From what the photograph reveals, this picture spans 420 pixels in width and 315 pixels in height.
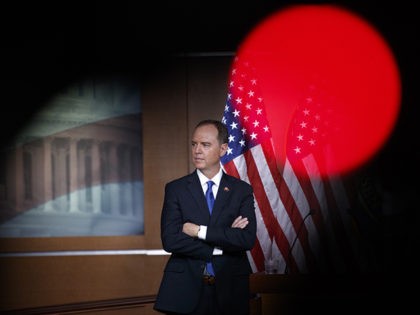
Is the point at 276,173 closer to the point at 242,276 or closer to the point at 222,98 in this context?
the point at 222,98

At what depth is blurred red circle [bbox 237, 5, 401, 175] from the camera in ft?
16.6

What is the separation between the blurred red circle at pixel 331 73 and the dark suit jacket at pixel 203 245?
1985 mm

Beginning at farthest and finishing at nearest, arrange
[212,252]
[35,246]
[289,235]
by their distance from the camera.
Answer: [35,246], [289,235], [212,252]

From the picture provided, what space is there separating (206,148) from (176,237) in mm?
444

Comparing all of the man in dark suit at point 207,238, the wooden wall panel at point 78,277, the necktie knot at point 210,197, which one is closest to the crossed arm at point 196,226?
the man in dark suit at point 207,238

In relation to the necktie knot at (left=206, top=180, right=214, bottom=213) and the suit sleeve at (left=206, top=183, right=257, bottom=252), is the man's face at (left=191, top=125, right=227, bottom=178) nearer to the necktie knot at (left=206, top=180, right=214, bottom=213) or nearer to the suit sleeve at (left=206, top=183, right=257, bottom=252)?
the necktie knot at (left=206, top=180, right=214, bottom=213)

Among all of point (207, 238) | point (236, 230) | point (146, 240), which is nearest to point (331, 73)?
point (146, 240)

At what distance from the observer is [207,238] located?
2.92 metres

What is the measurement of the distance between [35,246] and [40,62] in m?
1.48

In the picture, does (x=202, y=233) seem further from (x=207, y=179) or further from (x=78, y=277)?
(x=78, y=277)

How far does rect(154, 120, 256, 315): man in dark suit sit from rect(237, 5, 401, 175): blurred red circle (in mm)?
1963

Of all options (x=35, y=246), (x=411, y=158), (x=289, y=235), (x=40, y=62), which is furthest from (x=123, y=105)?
(x=411, y=158)

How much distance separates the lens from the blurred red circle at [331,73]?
5066mm

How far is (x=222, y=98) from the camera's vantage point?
5.15 m
